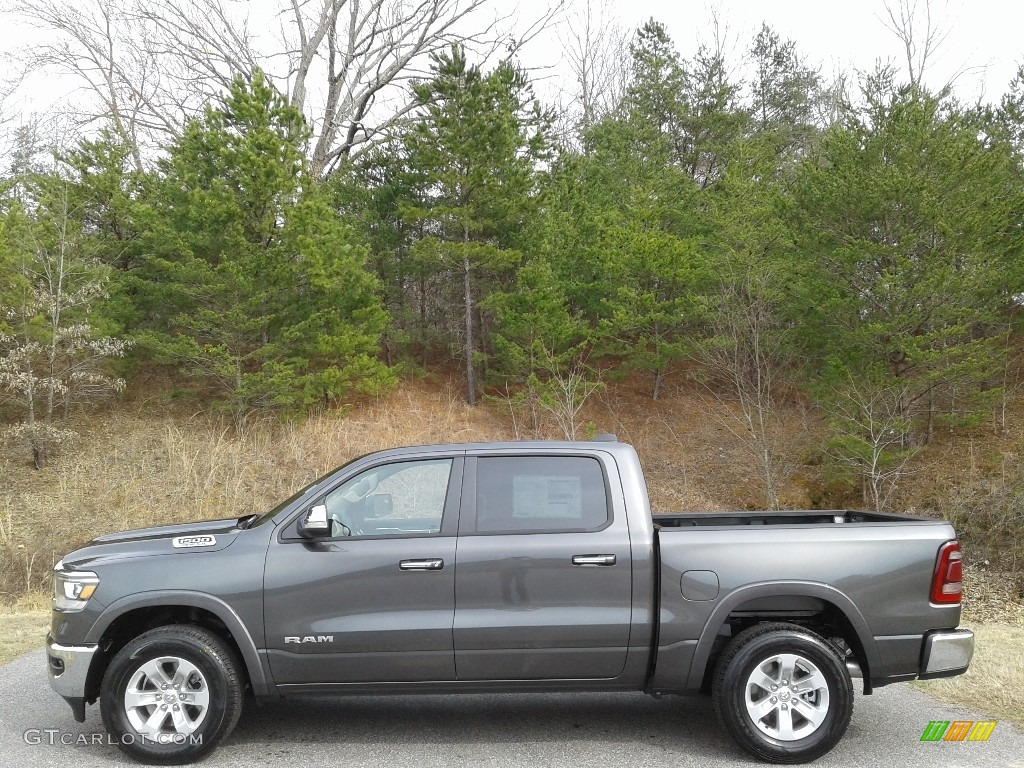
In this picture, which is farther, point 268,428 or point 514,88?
point 514,88

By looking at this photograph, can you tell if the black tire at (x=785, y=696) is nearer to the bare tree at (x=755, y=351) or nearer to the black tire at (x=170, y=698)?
the black tire at (x=170, y=698)

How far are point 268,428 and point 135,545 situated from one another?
15.8m

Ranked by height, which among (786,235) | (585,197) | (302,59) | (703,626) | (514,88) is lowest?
(703,626)

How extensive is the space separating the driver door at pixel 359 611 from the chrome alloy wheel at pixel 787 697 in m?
1.81

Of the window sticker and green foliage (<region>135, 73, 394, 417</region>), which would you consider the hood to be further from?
green foliage (<region>135, 73, 394, 417</region>)

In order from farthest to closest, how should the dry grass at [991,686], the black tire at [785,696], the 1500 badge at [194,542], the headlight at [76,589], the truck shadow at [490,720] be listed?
the dry grass at [991,686], the truck shadow at [490,720], the 1500 badge at [194,542], the headlight at [76,589], the black tire at [785,696]

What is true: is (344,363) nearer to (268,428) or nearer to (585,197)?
(268,428)

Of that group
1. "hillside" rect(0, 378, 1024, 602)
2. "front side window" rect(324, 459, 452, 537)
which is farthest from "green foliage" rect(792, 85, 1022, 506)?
"front side window" rect(324, 459, 452, 537)

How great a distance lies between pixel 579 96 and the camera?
36.0m

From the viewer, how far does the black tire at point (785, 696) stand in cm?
471

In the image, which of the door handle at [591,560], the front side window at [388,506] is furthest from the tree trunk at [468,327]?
the door handle at [591,560]

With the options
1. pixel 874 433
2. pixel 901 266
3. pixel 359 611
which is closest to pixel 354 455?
pixel 874 433

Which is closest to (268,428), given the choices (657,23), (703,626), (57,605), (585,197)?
(585,197)

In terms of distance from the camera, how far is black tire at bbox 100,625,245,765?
15.5ft
